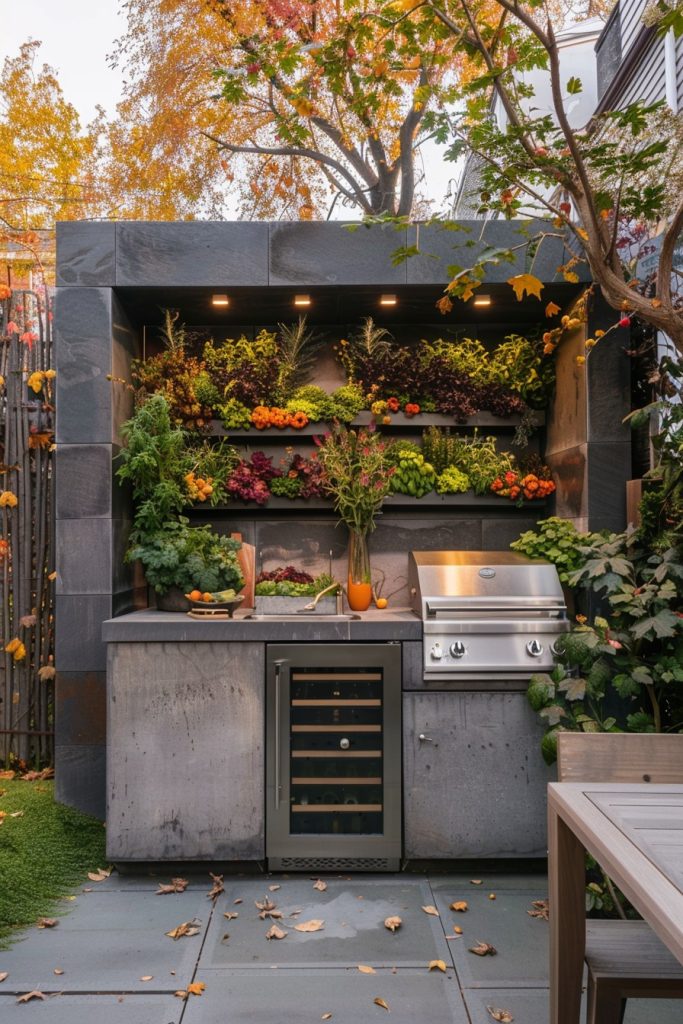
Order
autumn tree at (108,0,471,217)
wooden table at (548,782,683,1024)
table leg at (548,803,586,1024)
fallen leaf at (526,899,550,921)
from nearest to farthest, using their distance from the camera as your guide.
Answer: wooden table at (548,782,683,1024) → table leg at (548,803,586,1024) → fallen leaf at (526,899,550,921) → autumn tree at (108,0,471,217)

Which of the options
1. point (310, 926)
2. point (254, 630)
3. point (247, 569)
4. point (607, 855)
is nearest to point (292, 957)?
point (310, 926)

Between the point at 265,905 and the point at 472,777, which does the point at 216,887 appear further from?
the point at 472,777

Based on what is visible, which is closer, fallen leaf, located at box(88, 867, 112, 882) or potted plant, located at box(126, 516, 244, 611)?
fallen leaf, located at box(88, 867, 112, 882)

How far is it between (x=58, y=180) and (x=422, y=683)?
932 centimetres

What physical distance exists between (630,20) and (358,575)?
219 inches

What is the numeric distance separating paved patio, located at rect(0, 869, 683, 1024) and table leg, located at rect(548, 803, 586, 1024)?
665mm

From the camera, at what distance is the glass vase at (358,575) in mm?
3963

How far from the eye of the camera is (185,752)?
337 cm

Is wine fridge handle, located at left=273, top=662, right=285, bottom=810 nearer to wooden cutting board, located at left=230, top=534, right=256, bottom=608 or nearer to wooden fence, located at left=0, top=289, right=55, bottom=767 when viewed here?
wooden cutting board, located at left=230, top=534, right=256, bottom=608

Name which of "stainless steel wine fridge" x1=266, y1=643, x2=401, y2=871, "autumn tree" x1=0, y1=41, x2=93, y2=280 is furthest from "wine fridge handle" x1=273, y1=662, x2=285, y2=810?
"autumn tree" x1=0, y1=41, x2=93, y2=280

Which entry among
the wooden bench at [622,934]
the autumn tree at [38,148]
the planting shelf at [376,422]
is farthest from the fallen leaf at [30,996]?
the autumn tree at [38,148]

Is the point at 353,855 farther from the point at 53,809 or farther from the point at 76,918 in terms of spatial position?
the point at 53,809

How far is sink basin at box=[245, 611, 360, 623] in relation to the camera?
3449 mm

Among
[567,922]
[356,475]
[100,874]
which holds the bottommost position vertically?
[100,874]
